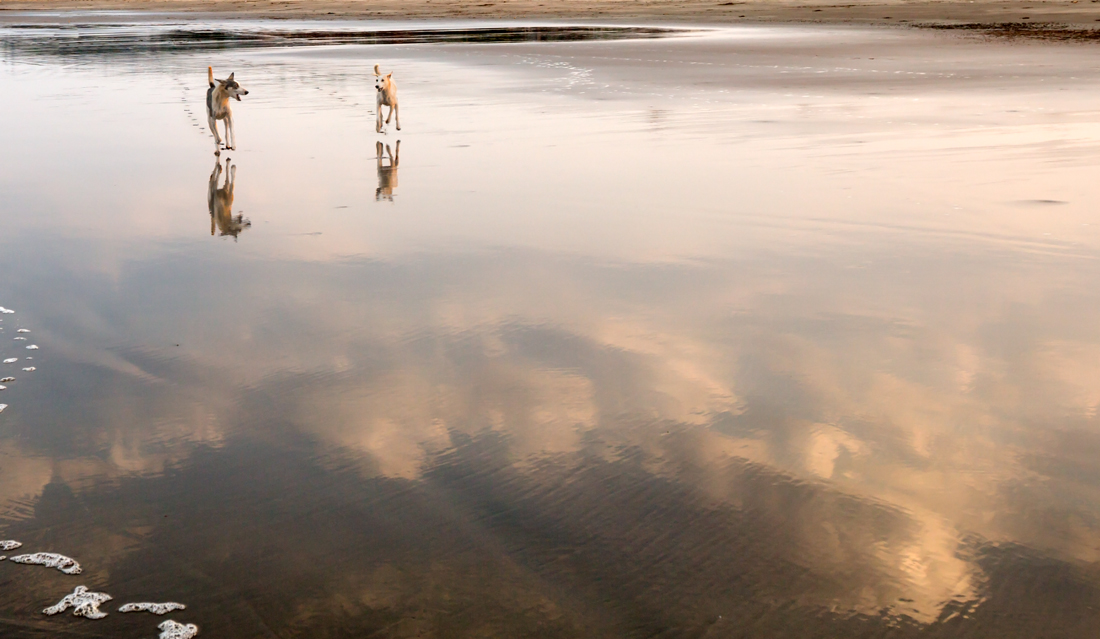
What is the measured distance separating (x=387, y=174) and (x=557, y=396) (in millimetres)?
5774

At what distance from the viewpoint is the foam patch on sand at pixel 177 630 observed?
2.55 m

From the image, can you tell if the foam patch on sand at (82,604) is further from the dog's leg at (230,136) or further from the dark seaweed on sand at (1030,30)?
the dark seaweed on sand at (1030,30)

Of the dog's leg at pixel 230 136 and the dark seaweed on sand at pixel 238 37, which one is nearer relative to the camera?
the dog's leg at pixel 230 136

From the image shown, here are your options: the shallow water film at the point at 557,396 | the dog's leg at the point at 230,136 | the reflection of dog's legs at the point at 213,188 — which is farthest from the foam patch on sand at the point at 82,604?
the dog's leg at the point at 230,136

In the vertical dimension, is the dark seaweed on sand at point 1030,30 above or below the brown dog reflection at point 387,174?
above

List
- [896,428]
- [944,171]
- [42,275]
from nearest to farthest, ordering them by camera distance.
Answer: [896,428] < [42,275] < [944,171]

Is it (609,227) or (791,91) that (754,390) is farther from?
(791,91)

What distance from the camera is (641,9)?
184 feet

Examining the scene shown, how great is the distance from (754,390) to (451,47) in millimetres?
26768

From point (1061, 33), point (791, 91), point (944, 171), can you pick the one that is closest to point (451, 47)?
point (791, 91)

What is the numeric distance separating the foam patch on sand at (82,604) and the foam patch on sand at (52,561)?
107 millimetres

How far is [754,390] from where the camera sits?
4.04 meters

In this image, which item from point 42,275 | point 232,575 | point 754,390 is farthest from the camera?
point 42,275

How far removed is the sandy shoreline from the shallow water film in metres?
32.0
